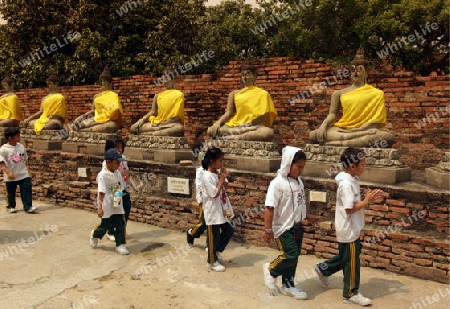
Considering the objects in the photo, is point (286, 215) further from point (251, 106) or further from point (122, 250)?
point (251, 106)

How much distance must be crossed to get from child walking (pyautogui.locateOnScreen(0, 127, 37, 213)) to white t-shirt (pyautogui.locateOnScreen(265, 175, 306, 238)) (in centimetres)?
498

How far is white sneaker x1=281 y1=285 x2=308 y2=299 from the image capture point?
3.75m

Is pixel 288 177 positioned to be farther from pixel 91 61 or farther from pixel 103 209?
pixel 91 61

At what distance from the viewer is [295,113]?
8375 mm

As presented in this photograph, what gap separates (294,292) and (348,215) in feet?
2.86

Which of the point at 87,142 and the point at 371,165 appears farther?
the point at 87,142

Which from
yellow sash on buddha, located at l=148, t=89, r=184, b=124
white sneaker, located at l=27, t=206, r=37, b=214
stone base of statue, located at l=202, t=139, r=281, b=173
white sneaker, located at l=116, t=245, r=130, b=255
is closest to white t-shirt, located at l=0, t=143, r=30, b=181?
white sneaker, located at l=27, t=206, r=37, b=214

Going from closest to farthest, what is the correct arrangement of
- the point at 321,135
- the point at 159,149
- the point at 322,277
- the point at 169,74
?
1. the point at 322,277
2. the point at 321,135
3. the point at 159,149
4. the point at 169,74

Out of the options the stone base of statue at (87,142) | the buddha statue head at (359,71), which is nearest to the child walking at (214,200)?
the buddha statue head at (359,71)

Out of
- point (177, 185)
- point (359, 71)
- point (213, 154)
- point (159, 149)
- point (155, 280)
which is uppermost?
point (359, 71)

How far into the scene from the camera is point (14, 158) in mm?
6852

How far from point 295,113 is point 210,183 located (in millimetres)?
4380

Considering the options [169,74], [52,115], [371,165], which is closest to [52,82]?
[52,115]

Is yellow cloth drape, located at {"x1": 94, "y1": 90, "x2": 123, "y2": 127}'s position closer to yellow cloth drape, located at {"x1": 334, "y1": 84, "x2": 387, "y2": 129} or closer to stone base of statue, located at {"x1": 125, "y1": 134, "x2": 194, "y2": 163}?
stone base of statue, located at {"x1": 125, "y1": 134, "x2": 194, "y2": 163}
